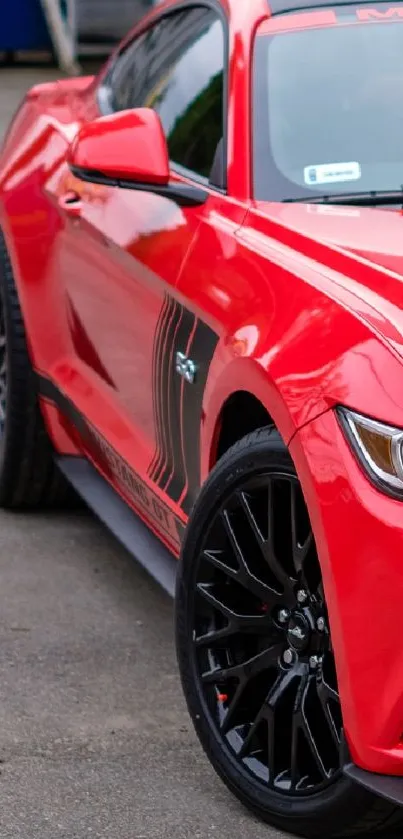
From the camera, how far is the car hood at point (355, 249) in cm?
301

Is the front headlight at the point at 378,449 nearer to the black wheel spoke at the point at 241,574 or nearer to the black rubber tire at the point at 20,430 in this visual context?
the black wheel spoke at the point at 241,574

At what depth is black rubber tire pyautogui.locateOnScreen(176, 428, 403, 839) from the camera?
3090 millimetres

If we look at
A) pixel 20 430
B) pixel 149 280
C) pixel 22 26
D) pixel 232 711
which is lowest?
pixel 22 26

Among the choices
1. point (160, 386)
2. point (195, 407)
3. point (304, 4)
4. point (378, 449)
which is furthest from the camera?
point (304, 4)

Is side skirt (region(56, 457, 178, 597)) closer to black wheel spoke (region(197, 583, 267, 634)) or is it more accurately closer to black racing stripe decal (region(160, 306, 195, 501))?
black racing stripe decal (region(160, 306, 195, 501))

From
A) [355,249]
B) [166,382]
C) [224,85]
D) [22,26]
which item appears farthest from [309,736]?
[22,26]

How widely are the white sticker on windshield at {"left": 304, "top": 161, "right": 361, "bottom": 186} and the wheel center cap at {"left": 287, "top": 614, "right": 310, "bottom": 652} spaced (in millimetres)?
1150

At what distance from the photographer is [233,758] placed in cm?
338

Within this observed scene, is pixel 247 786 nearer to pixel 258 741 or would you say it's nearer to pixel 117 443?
pixel 258 741

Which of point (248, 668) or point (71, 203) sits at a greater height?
point (71, 203)

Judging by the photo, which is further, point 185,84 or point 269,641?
point 185,84

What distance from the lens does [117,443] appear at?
445 cm

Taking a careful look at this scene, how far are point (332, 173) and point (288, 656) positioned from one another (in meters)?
1.22

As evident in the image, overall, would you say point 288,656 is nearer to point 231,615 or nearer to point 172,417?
point 231,615
